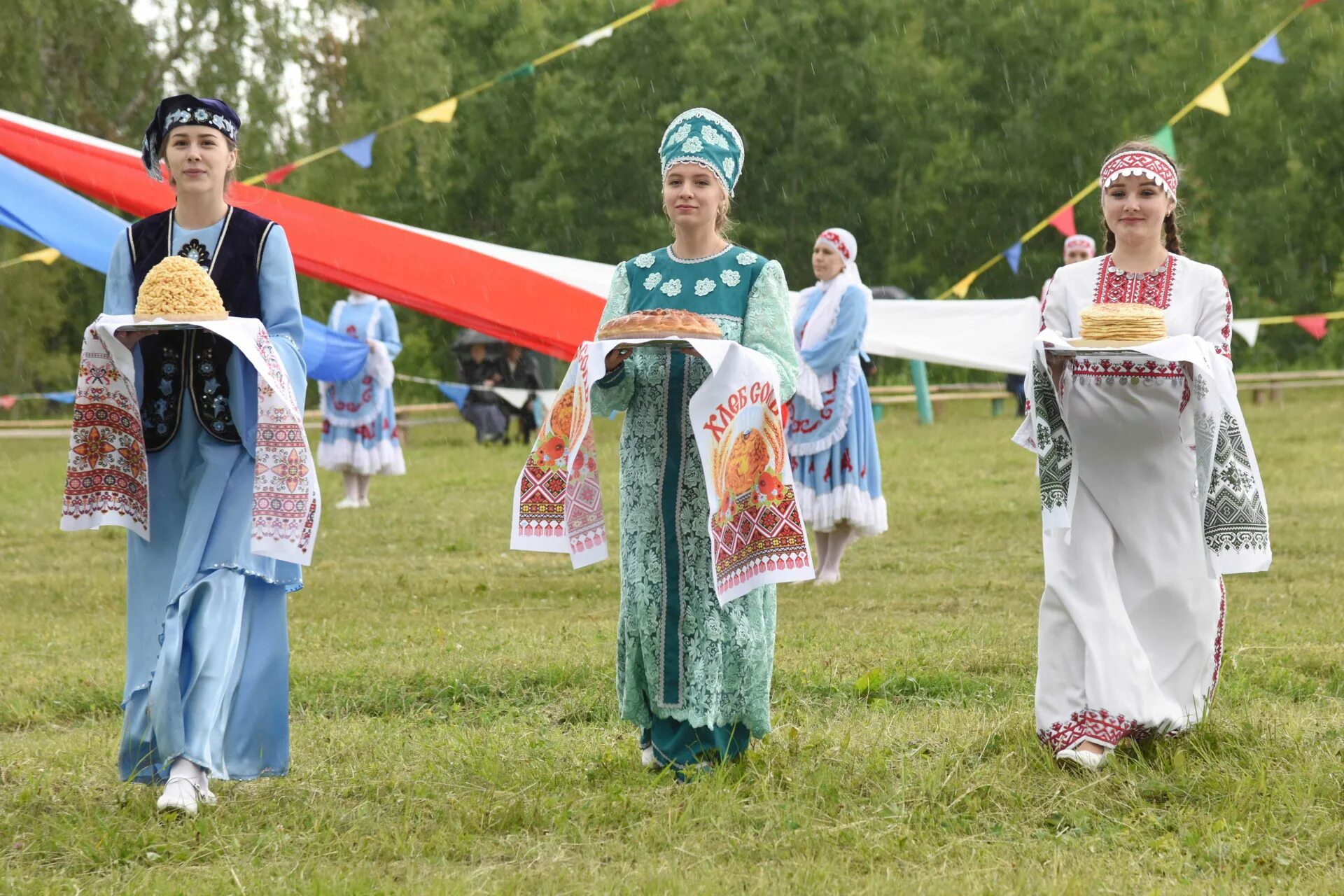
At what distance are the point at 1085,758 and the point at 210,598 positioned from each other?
222 centimetres

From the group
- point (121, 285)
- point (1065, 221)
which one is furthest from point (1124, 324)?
point (1065, 221)

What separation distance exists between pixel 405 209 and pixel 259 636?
30021 millimetres

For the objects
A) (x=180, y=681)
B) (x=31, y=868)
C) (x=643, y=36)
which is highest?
(x=643, y=36)

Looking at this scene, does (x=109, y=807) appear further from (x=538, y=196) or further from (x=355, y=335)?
(x=538, y=196)

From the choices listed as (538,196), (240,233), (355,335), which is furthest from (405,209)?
(240,233)

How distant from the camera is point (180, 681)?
423 cm

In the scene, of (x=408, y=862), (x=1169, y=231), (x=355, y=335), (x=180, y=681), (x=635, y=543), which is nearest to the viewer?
(x=408, y=862)

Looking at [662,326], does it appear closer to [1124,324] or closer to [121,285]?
[1124,324]

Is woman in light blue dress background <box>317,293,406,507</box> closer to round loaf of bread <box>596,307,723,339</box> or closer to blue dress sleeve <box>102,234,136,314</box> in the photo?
blue dress sleeve <box>102,234,136,314</box>

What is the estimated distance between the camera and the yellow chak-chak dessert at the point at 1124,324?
4332 millimetres

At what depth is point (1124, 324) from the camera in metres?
4.34

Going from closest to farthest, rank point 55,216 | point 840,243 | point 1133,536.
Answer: point 1133,536 < point 55,216 < point 840,243

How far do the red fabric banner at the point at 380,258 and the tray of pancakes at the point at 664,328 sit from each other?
3851 millimetres

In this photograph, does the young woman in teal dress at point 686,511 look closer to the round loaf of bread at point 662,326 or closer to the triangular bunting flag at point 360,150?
the round loaf of bread at point 662,326
